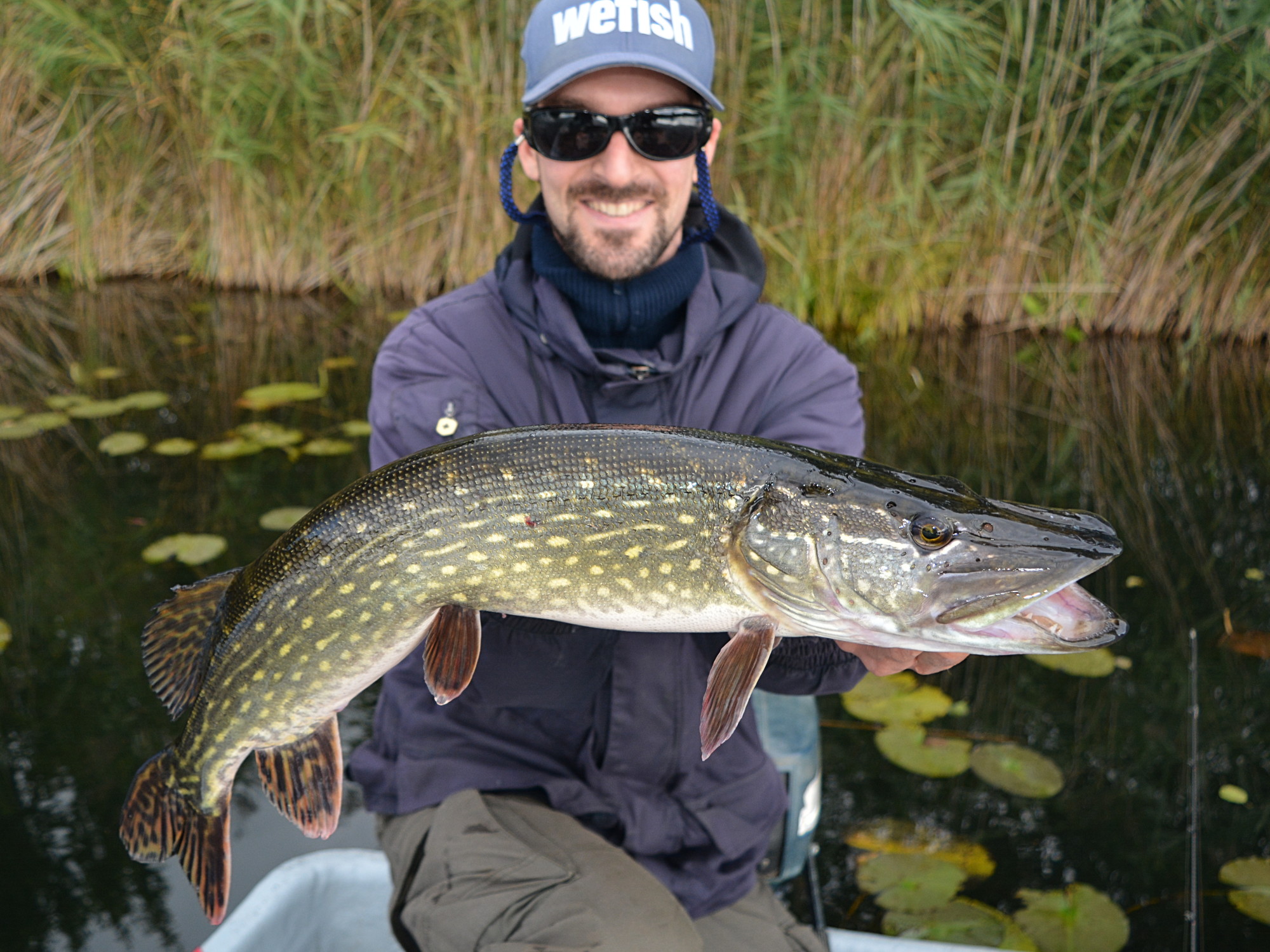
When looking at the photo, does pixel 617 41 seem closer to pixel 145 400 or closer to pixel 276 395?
pixel 276 395

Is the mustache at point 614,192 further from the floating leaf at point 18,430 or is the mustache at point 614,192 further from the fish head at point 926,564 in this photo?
the floating leaf at point 18,430

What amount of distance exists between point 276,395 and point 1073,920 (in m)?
3.63

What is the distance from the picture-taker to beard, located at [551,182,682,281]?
1.89 m

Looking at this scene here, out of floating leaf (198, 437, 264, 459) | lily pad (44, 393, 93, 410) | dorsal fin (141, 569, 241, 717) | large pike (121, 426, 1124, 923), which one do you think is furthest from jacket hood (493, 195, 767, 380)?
lily pad (44, 393, 93, 410)

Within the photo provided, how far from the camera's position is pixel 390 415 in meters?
1.76

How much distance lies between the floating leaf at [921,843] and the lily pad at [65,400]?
3.67 meters

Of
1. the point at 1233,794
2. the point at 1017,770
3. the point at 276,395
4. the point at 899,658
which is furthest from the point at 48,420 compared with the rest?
the point at 1233,794

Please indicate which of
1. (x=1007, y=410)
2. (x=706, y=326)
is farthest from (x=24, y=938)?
(x=1007, y=410)

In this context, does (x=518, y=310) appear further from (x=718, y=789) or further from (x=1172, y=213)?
(x=1172, y=213)

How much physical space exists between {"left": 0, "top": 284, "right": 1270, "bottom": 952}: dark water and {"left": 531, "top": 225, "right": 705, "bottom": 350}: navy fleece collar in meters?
1.22

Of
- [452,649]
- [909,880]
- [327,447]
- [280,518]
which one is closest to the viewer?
[452,649]

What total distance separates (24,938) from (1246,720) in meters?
2.85

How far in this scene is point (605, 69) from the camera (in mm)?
1831

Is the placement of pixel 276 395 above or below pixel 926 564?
below
